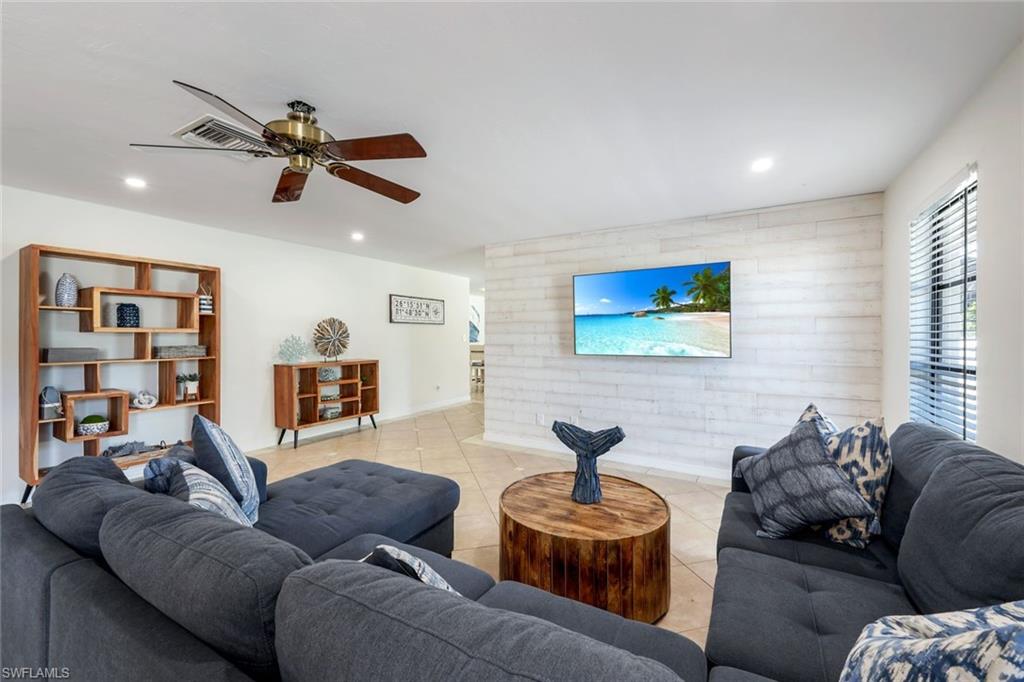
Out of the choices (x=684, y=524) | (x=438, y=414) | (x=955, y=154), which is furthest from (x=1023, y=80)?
(x=438, y=414)

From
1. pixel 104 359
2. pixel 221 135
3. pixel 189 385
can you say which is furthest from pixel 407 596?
pixel 189 385

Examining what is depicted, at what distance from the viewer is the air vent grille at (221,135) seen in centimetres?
181

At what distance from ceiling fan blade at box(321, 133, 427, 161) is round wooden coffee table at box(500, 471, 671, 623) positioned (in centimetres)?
175

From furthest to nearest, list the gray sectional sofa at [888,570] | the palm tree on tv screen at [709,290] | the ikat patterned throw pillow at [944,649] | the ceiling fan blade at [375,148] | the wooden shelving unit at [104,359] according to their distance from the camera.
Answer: the palm tree on tv screen at [709,290] < the wooden shelving unit at [104,359] < the ceiling fan blade at [375,148] < the gray sectional sofa at [888,570] < the ikat patterned throw pillow at [944,649]

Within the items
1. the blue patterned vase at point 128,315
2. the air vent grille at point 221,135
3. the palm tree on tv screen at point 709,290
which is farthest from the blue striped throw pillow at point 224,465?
the palm tree on tv screen at point 709,290

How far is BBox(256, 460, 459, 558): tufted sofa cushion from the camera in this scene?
1.81 m

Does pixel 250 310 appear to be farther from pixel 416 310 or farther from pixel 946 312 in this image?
pixel 946 312

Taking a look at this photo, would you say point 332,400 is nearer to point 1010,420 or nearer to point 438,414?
point 438,414

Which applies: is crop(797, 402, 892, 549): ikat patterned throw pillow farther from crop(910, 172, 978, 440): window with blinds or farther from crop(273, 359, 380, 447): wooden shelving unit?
crop(273, 359, 380, 447): wooden shelving unit

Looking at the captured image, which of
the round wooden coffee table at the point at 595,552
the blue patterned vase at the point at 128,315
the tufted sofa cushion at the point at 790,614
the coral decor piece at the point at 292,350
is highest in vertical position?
the blue patterned vase at the point at 128,315

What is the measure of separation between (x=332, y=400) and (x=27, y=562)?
4.39 metres

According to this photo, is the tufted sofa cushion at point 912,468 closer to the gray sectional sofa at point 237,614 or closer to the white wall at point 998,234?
the white wall at point 998,234

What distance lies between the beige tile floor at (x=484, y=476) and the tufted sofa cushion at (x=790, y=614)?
59cm

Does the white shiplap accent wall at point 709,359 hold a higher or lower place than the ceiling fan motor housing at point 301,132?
lower
